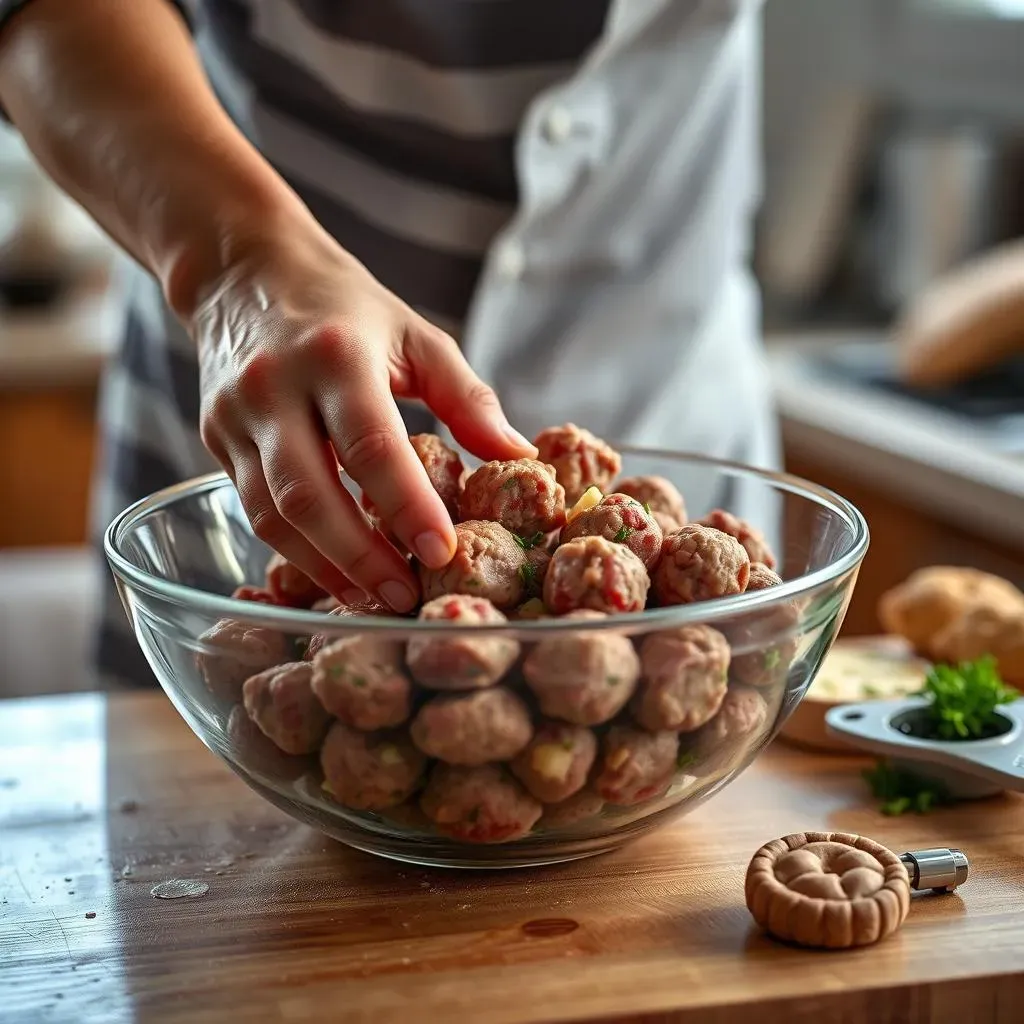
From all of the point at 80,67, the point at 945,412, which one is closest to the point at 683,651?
the point at 80,67

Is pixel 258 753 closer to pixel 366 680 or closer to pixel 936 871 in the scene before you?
pixel 366 680

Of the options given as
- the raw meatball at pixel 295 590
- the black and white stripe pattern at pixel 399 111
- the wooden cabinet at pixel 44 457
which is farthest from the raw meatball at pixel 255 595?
the wooden cabinet at pixel 44 457

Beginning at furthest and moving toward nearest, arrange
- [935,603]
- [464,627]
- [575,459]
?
1. [935,603]
2. [575,459]
3. [464,627]

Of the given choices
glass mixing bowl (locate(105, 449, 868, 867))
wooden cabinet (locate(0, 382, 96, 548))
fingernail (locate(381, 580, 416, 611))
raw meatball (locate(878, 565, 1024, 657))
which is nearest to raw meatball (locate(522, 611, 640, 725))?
glass mixing bowl (locate(105, 449, 868, 867))

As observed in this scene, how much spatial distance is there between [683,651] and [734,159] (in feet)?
2.92

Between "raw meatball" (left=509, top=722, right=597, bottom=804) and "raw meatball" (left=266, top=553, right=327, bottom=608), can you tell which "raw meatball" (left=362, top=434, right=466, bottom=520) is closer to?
"raw meatball" (left=266, top=553, right=327, bottom=608)

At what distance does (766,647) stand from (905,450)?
1181 mm

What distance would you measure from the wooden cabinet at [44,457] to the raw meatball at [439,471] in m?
2.23

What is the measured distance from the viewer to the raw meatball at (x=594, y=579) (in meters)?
0.70

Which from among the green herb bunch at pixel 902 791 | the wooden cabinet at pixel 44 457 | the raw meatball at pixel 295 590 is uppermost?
the raw meatball at pixel 295 590

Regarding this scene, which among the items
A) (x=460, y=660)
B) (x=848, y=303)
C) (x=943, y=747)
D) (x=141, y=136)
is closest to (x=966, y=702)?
(x=943, y=747)

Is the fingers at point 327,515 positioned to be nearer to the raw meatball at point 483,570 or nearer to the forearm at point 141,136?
the raw meatball at point 483,570

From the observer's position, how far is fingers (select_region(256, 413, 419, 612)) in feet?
2.38

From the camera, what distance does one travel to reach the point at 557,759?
0.67m
